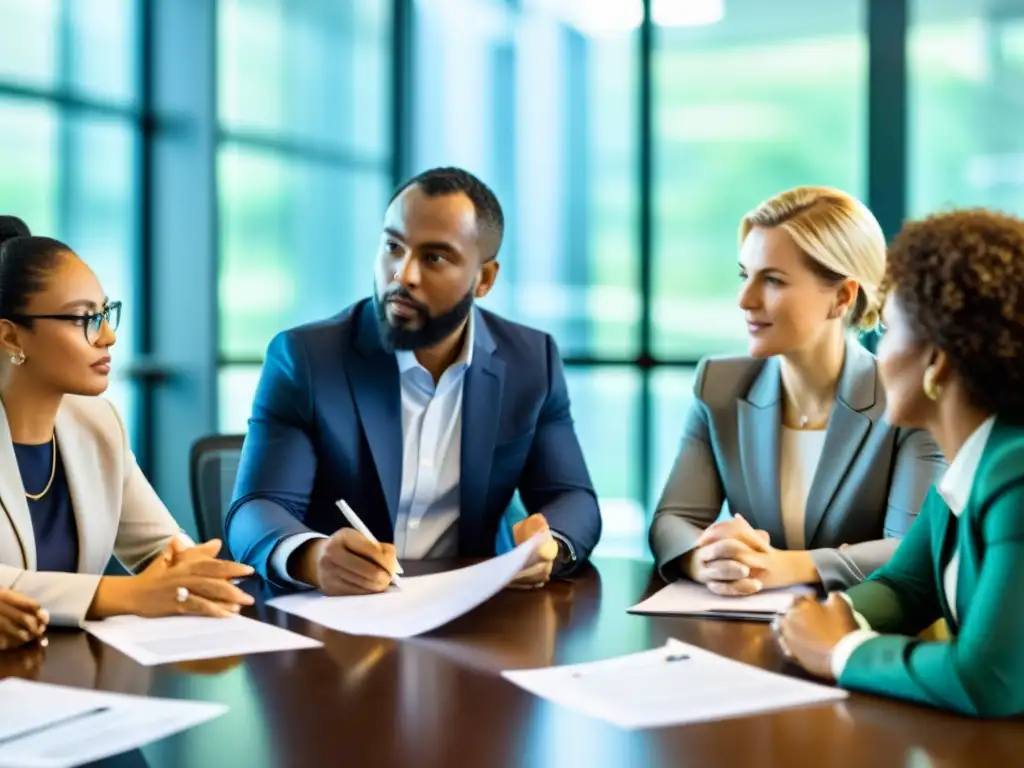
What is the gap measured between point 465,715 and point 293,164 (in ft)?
17.2

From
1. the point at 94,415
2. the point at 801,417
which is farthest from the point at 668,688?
Answer: the point at 94,415

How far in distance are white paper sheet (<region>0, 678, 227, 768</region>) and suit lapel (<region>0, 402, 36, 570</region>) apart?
20.5 inches

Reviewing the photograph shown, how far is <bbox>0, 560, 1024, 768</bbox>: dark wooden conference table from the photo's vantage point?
139 cm

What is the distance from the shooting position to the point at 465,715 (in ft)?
5.07

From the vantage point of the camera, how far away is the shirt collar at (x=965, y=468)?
167 cm

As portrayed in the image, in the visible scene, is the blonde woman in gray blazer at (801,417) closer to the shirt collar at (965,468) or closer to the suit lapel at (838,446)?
the suit lapel at (838,446)

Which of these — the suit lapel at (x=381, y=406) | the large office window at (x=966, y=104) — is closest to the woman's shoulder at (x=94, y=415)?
the suit lapel at (x=381, y=406)

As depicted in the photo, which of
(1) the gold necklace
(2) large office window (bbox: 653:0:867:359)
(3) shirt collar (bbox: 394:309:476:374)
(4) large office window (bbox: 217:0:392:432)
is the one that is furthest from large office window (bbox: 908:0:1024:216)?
(1) the gold necklace

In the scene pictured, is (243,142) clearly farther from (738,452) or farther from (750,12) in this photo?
(738,452)

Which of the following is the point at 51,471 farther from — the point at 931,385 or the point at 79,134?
the point at 79,134

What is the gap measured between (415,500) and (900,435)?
1.01 metres

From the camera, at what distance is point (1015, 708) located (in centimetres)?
152

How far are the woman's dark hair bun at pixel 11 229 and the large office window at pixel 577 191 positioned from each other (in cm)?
396

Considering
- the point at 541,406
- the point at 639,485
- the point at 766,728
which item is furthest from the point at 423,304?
the point at 639,485
